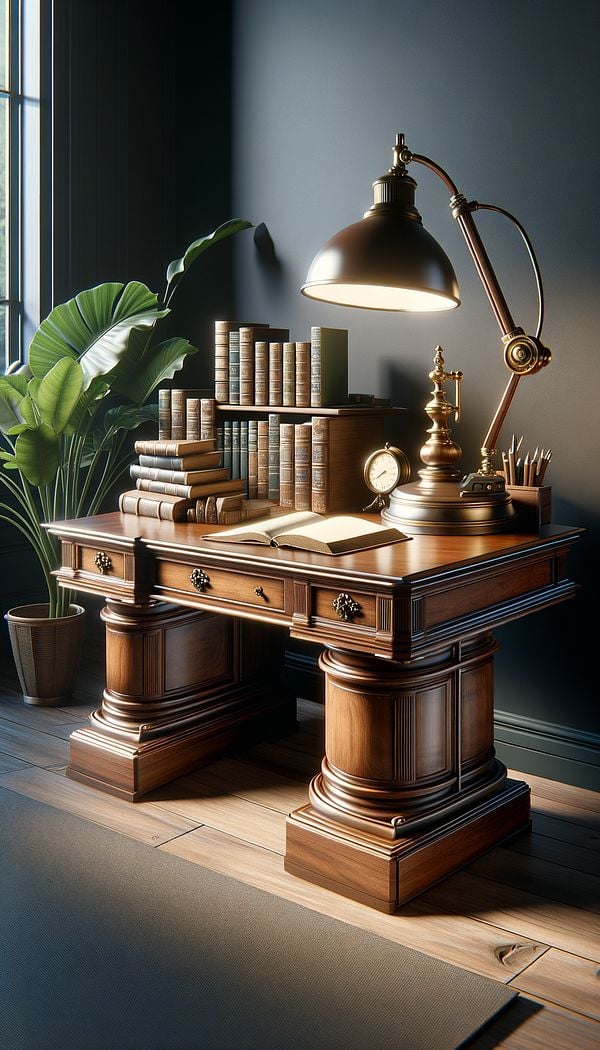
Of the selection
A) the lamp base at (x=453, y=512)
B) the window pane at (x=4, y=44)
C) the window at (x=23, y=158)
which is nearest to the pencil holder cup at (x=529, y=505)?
the lamp base at (x=453, y=512)

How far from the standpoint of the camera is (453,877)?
2.64m

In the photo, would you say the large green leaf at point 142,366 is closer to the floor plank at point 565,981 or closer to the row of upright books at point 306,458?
the row of upright books at point 306,458

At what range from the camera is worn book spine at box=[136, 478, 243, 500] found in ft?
10.2

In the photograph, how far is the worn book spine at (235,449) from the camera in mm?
3424

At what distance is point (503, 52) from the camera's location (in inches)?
127

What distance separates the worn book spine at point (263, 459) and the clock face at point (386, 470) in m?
0.37

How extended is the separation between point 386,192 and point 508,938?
72.9 inches

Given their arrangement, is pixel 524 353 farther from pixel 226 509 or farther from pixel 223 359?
pixel 223 359

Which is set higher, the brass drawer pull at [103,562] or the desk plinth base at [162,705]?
the brass drawer pull at [103,562]

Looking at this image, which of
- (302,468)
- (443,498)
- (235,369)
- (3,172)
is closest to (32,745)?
(302,468)

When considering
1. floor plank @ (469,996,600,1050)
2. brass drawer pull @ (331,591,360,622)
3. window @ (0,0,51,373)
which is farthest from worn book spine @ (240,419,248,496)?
floor plank @ (469,996,600,1050)

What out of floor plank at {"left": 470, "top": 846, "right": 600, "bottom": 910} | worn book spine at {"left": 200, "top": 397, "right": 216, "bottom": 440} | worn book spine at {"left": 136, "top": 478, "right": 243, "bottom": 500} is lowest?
floor plank at {"left": 470, "top": 846, "right": 600, "bottom": 910}

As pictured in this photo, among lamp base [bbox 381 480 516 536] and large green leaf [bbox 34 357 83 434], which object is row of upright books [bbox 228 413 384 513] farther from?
large green leaf [bbox 34 357 83 434]

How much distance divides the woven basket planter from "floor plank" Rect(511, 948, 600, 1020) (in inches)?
86.5
